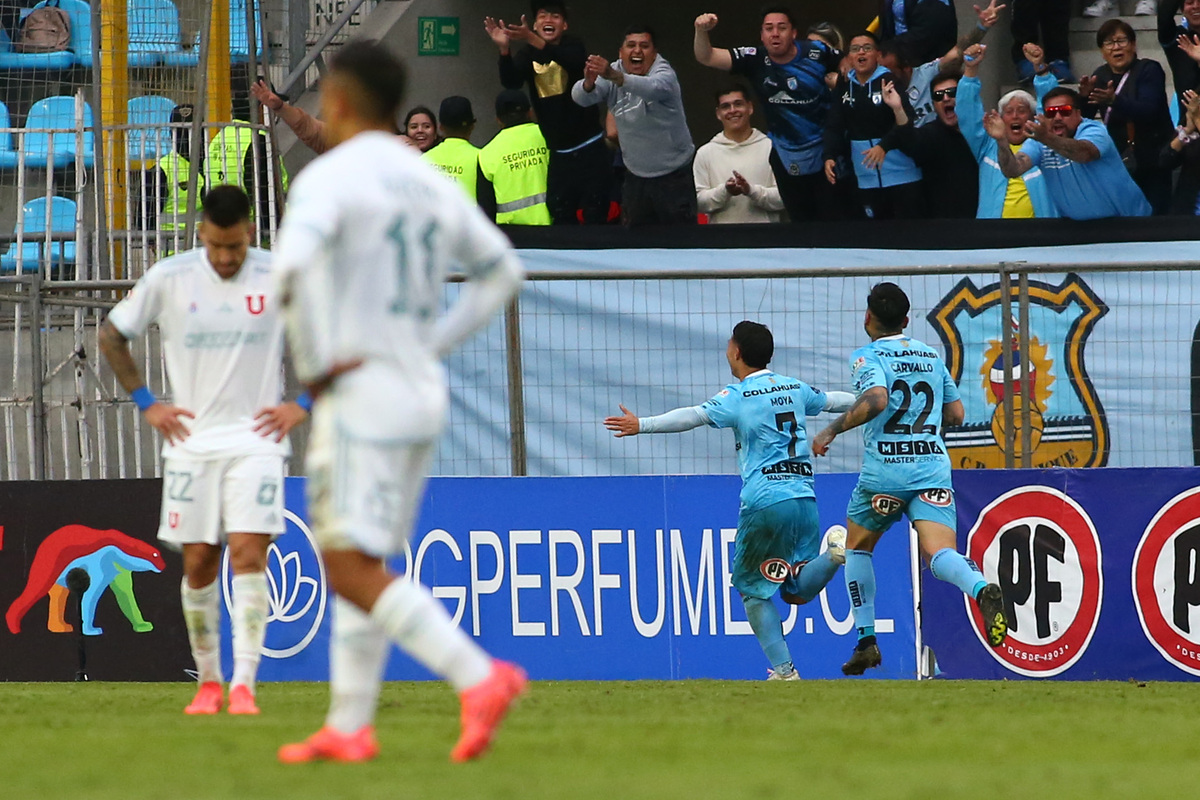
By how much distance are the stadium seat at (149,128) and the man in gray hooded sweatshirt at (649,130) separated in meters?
3.41

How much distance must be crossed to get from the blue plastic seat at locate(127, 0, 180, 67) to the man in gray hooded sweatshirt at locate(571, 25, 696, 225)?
148 inches

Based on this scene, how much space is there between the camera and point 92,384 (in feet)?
42.8

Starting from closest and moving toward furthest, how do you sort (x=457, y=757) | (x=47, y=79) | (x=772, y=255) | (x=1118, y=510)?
(x=457, y=757), (x=1118, y=510), (x=772, y=255), (x=47, y=79)

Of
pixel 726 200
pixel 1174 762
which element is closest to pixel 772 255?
pixel 726 200

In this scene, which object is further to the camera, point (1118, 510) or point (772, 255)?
point (772, 255)

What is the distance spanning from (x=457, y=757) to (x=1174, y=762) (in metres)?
2.21

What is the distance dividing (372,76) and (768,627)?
6337mm

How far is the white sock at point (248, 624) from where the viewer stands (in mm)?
7648

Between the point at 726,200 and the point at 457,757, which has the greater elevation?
the point at 726,200

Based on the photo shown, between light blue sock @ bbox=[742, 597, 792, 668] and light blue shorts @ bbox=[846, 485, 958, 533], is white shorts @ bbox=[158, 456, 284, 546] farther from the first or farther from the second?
light blue shorts @ bbox=[846, 485, 958, 533]

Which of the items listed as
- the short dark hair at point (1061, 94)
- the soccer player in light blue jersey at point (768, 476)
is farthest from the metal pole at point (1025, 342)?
the short dark hair at point (1061, 94)

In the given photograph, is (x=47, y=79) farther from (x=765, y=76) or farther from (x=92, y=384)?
(x=765, y=76)

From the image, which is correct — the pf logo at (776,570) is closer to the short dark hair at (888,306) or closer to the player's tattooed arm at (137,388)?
the short dark hair at (888,306)

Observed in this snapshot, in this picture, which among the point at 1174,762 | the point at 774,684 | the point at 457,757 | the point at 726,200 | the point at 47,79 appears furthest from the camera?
the point at 47,79
